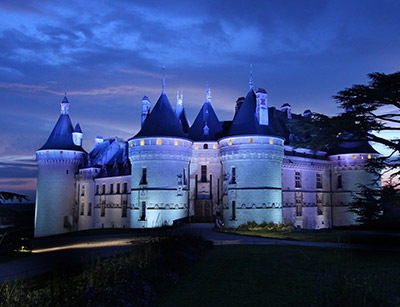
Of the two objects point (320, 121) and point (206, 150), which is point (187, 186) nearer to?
point (206, 150)

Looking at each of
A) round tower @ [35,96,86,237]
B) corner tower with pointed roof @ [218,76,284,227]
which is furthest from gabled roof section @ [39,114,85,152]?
corner tower with pointed roof @ [218,76,284,227]

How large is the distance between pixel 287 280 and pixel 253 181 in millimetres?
18947

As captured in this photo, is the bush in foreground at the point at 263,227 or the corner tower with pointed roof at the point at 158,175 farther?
the corner tower with pointed roof at the point at 158,175

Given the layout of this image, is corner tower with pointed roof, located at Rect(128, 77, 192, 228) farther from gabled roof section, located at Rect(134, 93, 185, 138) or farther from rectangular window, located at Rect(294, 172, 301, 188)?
rectangular window, located at Rect(294, 172, 301, 188)

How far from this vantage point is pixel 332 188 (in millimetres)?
41250

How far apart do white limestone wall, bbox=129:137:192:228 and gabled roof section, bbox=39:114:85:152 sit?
1821 centimetres

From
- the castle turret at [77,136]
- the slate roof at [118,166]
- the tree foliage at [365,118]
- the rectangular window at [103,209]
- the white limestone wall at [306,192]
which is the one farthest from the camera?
the castle turret at [77,136]

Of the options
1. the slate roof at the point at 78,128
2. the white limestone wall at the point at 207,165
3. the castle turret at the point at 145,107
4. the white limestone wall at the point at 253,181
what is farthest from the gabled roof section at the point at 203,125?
the slate roof at the point at 78,128

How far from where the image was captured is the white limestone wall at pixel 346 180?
39094 mm

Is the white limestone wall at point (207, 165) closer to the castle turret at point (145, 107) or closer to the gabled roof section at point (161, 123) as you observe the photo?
the gabled roof section at point (161, 123)

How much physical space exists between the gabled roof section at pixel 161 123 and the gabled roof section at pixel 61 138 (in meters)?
18.3

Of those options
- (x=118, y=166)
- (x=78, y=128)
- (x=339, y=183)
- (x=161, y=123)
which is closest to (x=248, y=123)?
(x=161, y=123)

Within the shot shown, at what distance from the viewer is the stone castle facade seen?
29.5 metres

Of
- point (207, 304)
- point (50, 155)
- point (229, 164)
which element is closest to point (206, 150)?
point (229, 164)
